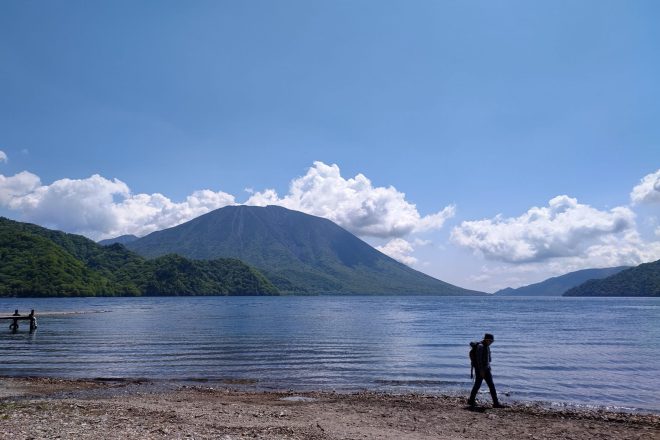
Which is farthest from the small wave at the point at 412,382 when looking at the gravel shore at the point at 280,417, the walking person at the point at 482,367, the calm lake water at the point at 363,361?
the walking person at the point at 482,367

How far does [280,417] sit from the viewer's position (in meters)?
16.8

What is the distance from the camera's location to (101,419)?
612 inches

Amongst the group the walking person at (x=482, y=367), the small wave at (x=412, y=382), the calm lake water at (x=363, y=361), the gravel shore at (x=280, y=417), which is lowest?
the calm lake water at (x=363, y=361)

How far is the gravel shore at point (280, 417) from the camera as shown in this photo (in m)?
14.3

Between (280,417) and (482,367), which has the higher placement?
(482,367)

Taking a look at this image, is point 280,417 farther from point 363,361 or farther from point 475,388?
point 363,361

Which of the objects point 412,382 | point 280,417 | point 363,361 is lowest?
point 363,361

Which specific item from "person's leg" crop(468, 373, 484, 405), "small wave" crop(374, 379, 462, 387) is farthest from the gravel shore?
"small wave" crop(374, 379, 462, 387)

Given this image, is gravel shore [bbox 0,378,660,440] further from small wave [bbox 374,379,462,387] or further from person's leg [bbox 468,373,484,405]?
small wave [bbox 374,379,462,387]

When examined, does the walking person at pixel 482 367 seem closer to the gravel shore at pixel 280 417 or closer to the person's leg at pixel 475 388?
the person's leg at pixel 475 388

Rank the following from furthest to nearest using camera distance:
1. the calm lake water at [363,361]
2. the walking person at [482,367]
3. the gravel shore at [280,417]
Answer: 1. the calm lake water at [363,361]
2. the walking person at [482,367]
3. the gravel shore at [280,417]

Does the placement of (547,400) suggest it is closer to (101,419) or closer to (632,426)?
(632,426)

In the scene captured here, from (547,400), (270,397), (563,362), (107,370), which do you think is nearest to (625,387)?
(547,400)

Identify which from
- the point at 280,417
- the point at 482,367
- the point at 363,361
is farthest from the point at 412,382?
the point at 280,417
